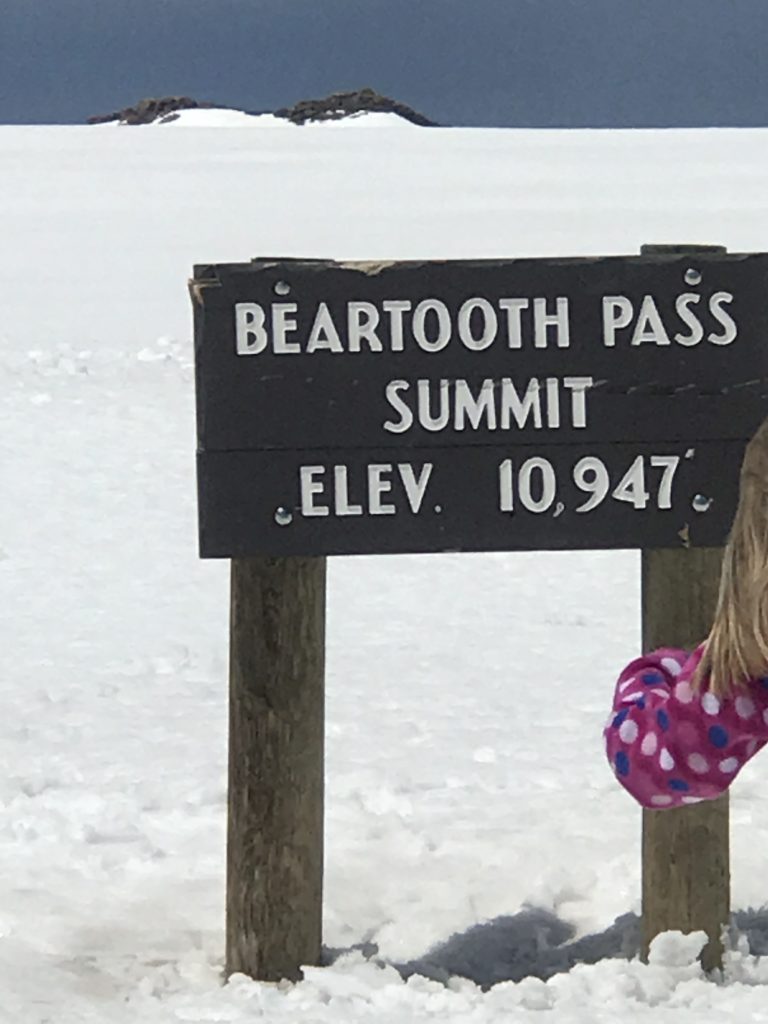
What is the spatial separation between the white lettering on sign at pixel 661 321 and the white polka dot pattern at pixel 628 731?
836 millimetres

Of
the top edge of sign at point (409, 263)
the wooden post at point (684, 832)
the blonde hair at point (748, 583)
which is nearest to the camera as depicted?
the blonde hair at point (748, 583)

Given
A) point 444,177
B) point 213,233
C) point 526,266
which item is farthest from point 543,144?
point 526,266

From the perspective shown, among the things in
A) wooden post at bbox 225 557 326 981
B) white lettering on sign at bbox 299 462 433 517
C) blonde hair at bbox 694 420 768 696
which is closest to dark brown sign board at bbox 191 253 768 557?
white lettering on sign at bbox 299 462 433 517

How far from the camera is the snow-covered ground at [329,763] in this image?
304cm

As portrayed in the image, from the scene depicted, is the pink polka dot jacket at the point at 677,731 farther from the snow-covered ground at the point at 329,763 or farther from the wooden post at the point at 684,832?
the snow-covered ground at the point at 329,763

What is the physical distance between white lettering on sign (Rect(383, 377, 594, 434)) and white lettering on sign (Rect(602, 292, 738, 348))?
104 millimetres

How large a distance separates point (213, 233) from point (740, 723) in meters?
20.7

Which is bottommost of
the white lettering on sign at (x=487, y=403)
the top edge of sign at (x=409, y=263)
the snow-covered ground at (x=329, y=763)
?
the snow-covered ground at (x=329, y=763)

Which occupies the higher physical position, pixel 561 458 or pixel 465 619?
pixel 561 458

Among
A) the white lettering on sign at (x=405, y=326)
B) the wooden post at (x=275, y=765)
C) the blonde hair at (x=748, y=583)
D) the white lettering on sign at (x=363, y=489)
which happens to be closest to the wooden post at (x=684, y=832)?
the white lettering on sign at (x=405, y=326)

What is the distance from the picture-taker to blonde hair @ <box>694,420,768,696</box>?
190cm

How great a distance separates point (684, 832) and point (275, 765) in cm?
79

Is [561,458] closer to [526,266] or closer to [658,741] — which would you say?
[526,266]

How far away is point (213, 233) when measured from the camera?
72.8 ft
